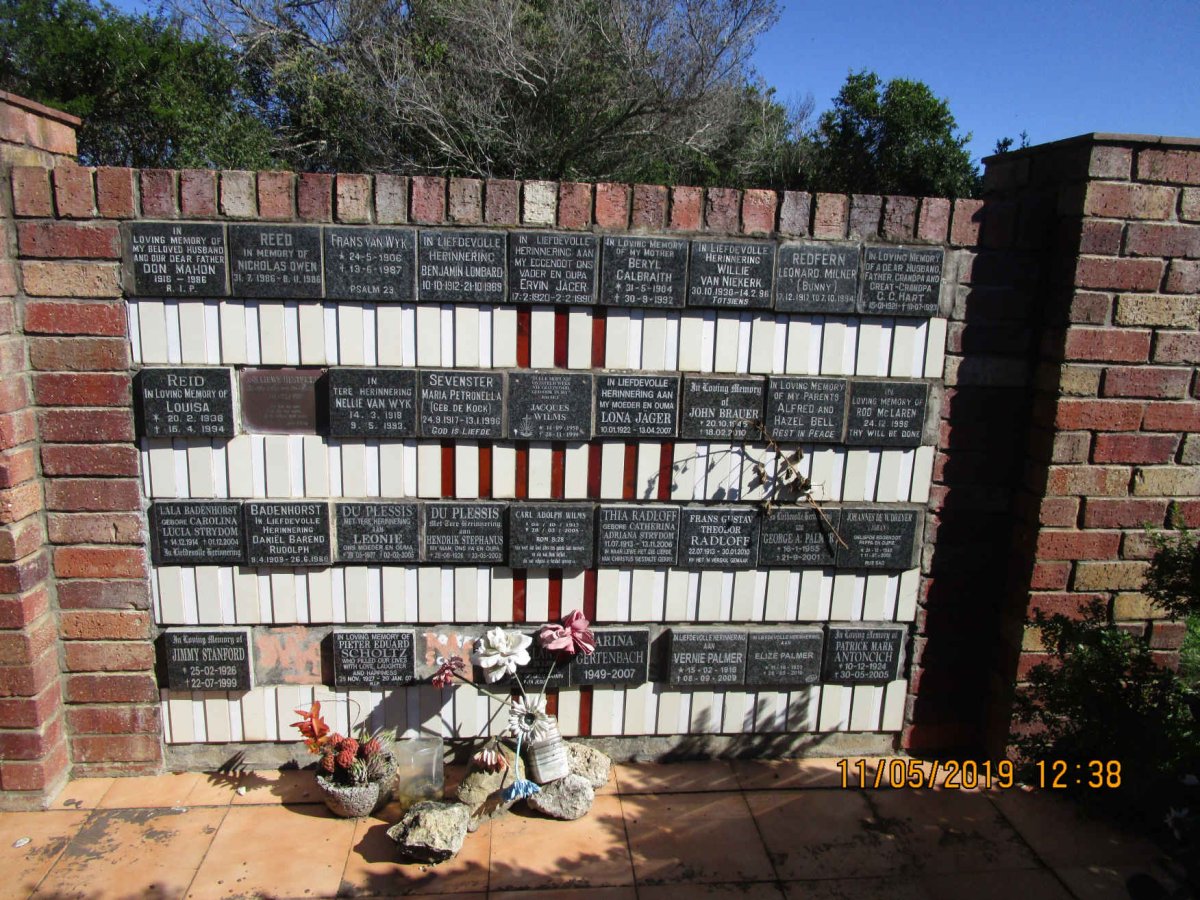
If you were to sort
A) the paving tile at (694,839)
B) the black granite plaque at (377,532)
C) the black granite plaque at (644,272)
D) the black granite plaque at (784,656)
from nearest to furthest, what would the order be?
1. the paving tile at (694,839)
2. the black granite plaque at (644,272)
3. the black granite plaque at (377,532)
4. the black granite plaque at (784,656)

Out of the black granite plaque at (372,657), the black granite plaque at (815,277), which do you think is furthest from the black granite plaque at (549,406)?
the black granite plaque at (372,657)

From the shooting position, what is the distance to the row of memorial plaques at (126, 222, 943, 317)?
3.08 meters

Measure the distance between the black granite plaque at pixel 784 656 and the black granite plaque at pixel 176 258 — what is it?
2.65 m

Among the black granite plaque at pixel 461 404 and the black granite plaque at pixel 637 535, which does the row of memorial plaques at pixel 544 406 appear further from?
the black granite plaque at pixel 637 535

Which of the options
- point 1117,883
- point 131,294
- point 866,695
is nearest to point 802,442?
point 866,695

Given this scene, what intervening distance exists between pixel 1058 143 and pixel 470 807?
139 inches

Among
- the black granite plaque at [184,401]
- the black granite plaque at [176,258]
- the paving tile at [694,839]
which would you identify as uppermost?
the black granite plaque at [176,258]

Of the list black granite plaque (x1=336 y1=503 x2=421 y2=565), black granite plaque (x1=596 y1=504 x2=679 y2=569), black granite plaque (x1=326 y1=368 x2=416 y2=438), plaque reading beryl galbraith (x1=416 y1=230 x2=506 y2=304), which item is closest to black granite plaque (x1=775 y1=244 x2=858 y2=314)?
black granite plaque (x1=596 y1=504 x2=679 y2=569)

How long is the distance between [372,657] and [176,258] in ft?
5.76

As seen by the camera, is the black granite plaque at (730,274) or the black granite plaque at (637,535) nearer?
the black granite plaque at (730,274)

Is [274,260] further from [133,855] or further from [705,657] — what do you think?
[705,657]

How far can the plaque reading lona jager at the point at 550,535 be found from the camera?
11.1ft

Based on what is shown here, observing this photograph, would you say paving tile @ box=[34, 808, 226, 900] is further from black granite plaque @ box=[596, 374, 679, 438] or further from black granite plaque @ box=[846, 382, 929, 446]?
black granite plaque @ box=[846, 382, 929, 446]

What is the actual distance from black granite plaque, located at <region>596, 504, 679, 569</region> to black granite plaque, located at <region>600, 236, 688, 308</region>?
86 centimetres
